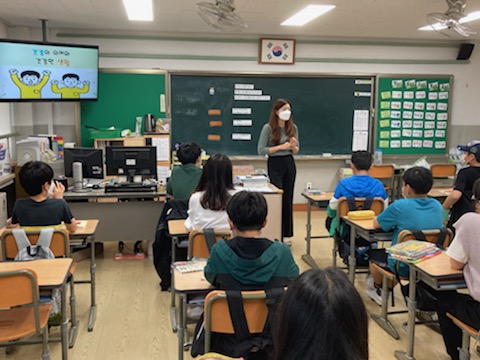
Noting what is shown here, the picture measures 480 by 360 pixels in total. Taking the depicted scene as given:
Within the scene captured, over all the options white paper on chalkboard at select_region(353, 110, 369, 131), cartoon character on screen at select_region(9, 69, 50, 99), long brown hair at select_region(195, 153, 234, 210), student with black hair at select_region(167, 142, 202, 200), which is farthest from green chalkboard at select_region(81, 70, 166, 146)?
long brown hair at select_region(195, 153, 234, 210)

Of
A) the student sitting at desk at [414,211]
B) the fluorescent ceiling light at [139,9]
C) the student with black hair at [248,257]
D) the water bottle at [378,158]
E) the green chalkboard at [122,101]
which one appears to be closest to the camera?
the student with black hair at [248,257]

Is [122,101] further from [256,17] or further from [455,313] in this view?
[455,313]

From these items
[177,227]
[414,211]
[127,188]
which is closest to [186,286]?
[177,227]

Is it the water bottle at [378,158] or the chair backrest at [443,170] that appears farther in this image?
the water bottle at [378,158]

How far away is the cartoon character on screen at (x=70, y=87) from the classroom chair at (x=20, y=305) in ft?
12.2

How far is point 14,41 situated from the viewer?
5219mm

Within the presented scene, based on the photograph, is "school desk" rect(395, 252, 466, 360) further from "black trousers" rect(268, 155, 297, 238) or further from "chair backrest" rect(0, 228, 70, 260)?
"black trousers" rect(268, 155, 297, 238)

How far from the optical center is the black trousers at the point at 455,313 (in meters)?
2.44

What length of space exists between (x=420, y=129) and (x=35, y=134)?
5665 mm

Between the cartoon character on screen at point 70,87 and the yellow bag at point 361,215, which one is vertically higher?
the cartoon character on screen at point 70,87

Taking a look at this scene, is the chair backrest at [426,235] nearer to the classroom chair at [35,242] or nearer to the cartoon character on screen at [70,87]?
the classroom chair at [35,242]

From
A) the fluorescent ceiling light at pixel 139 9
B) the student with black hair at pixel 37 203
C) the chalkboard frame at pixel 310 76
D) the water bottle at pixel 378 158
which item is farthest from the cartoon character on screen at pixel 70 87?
the water bottle at pixel 378 158

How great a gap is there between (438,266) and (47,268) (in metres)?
2.16

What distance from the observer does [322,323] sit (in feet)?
3.43
